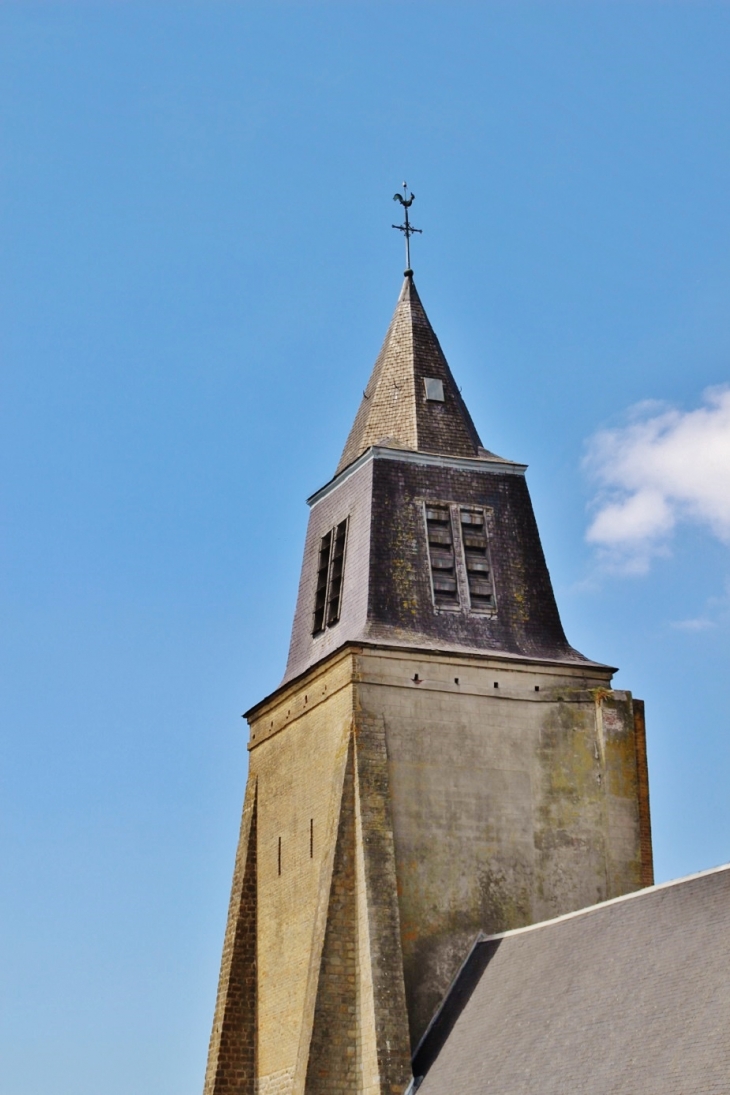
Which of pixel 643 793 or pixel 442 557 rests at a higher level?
pixel 442 557

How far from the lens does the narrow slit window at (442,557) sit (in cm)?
2995

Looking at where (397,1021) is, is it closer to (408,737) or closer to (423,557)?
(408,737)

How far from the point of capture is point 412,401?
32.3 meters

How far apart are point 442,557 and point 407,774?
429cm

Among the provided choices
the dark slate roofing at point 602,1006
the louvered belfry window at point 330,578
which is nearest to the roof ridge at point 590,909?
the dark slate roofing at point 602,1006

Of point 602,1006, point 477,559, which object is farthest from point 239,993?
point 602,1006

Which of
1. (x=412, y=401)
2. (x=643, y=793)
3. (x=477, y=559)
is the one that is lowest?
(x=643, y=793)

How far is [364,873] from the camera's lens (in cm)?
2653

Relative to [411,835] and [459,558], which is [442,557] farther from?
[411,835]

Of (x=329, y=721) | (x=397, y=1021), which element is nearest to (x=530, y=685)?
(x=329, y=721)

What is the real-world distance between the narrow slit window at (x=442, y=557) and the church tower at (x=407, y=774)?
4cm

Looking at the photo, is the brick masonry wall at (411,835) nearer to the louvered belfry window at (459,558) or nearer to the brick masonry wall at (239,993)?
the brick masonry wall at (239,993)

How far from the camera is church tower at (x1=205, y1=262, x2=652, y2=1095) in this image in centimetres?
2636

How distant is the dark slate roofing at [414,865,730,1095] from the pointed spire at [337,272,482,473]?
939 centimetres
